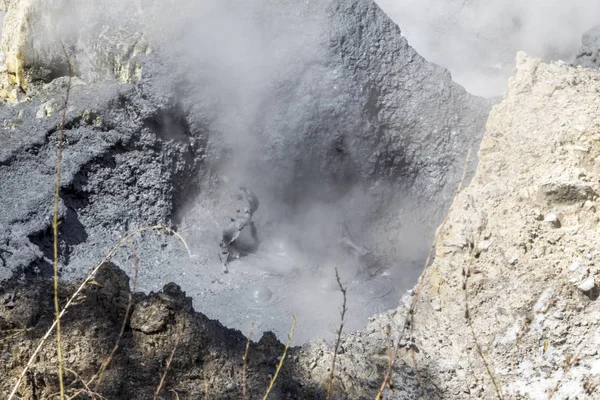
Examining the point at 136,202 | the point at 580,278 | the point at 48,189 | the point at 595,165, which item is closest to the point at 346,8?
the point at 136,202

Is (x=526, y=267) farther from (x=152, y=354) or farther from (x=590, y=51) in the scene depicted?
(x=590, y=51)

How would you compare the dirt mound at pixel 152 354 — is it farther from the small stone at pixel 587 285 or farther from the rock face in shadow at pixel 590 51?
the rock face in shadow at pixel 590 51

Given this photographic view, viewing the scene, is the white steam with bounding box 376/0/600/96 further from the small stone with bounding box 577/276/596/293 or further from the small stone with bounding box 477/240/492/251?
the small stone with bounding box 577/276/596/293

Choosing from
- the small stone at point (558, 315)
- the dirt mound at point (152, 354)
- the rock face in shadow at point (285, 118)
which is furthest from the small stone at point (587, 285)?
the rock face in shadow at point (285, 118)

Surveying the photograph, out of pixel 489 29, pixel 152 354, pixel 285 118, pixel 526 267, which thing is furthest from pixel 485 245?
pixel 489 29

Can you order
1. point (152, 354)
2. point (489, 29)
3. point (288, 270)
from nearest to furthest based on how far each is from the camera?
point (152, 354) → point (288, 270) → point (489, 29)

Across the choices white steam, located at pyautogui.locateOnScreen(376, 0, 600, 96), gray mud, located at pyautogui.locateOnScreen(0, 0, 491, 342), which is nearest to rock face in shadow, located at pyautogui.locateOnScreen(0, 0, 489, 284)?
gray mud, located at pyautogui.locateOnScreen(0, 0, 491, 342)
